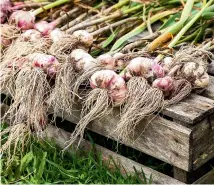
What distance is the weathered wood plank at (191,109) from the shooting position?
230cm

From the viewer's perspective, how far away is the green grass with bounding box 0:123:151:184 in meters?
2.55

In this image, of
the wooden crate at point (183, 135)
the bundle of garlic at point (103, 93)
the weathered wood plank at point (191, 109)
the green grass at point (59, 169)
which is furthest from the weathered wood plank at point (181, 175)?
the bundle of garlic at point (103, 93)

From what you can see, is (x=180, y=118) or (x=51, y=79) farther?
(x=51, y=79)

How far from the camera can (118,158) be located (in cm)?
262

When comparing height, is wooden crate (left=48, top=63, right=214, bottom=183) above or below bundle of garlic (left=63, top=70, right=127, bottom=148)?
below

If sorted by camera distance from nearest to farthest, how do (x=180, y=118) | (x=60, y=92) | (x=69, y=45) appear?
(x=180, y=118) < (x=60, y=92) < (x=69, y=45)

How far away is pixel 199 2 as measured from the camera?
3045mm

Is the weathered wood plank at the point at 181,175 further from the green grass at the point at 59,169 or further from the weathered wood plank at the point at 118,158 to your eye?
the green grass at the point at 59,169

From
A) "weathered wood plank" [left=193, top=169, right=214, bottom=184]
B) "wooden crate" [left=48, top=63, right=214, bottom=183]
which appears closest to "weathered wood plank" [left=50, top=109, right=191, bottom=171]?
"wooden crate" [left=48, top=63, right=214, bottom=183]

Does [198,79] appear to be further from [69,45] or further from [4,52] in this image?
[4,52]

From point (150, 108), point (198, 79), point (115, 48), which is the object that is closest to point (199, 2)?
point (115, 48)

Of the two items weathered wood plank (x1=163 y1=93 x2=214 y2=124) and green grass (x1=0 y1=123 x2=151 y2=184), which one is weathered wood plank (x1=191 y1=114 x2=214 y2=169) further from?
green grass (x1=0 y1=123 x2=151 y2=184)

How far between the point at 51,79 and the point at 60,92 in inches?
5.1

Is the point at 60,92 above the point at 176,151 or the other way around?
above
